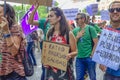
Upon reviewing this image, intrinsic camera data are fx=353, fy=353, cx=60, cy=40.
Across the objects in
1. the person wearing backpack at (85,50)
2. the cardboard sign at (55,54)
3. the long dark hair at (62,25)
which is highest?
the long dark hair at (62,25)

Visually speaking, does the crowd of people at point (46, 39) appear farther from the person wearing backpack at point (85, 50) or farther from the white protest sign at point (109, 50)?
the person wearing backpack at point (85, 50)

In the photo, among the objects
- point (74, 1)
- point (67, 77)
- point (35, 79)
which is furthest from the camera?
point (74, 1)

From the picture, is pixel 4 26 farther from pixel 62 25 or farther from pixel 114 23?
pixel 114 23

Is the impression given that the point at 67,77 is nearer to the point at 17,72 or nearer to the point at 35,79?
the point at 17,72

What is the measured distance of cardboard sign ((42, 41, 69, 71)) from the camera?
4066mm

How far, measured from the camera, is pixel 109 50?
12.7ft

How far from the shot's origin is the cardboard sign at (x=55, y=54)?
407cm

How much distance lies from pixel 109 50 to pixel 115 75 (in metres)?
0.28

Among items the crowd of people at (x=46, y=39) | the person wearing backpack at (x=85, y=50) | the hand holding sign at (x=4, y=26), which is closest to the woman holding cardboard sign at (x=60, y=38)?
the crowd of people at (x=46, y=39)

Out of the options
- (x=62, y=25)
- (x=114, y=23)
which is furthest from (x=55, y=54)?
(x=114, y=23)

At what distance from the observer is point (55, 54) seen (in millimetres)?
4156

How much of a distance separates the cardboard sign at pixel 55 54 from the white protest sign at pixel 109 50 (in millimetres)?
367

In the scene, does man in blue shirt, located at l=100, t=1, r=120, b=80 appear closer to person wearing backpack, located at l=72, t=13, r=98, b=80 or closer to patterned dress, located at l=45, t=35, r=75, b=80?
patterned dress, located at l=45, t=35, r=75, b=80

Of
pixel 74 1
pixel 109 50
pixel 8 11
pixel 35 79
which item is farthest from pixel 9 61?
pixel 74 1
